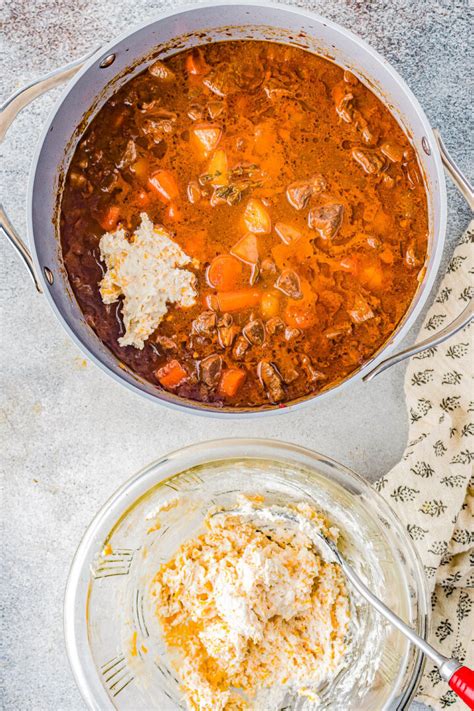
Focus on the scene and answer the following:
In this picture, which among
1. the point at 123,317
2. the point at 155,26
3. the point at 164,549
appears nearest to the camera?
the point at 155,26

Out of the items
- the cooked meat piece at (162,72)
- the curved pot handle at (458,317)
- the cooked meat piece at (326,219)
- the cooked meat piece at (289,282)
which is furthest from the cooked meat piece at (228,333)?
the cooked meat piece at (162,72)

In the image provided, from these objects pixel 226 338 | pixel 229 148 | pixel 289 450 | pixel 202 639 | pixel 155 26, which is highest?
pixel 155 26

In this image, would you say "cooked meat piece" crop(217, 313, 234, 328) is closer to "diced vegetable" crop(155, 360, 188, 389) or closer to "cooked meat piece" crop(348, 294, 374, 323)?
→ "diced vegetable" crop(155, 360, 188, 389)

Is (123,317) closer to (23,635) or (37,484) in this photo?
Result: (37,484)

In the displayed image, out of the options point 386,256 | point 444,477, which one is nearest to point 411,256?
point 386,256

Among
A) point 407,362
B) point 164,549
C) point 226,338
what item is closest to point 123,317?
point 226,338

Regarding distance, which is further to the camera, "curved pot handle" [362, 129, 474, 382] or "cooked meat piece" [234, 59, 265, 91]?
"cooked meat piece" [234, 59, 265, 91]

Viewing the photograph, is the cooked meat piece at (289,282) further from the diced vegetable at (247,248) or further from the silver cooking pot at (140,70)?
the silver cooking pot at (140,70)

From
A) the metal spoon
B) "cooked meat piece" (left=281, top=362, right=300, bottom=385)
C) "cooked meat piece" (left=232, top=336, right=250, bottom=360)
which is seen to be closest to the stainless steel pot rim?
"cooked meat piece" (left=281, top=362, right=300, bottom=385)
